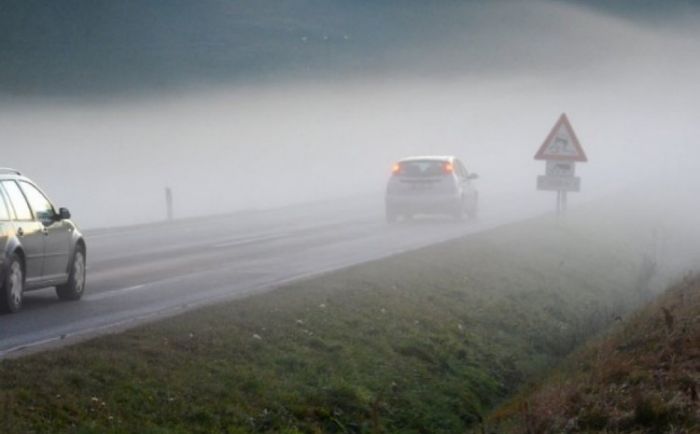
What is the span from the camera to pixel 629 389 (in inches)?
388

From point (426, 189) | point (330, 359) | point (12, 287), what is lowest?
point (426, 189)

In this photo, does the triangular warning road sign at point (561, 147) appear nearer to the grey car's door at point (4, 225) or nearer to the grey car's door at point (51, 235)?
the grey car's door at point (51, 235)

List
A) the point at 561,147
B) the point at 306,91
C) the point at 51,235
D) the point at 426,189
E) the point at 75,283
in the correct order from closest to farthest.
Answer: the point at 51,235 < the point at 75,283 < the point at 561,147 < the point at 426,189 < the point at 306,91

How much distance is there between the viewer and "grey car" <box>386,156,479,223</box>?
115 feet

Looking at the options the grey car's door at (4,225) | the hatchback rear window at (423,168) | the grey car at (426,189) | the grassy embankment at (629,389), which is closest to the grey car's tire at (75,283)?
the grey car's door at (4,225)

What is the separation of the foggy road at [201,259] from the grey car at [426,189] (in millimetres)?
441

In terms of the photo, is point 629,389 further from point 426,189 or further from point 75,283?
point 426,189

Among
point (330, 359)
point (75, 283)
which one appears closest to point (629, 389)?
point (330, 359)

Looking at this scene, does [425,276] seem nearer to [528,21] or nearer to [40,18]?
[40,18]

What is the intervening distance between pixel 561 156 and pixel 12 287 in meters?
15.7

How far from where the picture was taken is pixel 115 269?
20.9 meters

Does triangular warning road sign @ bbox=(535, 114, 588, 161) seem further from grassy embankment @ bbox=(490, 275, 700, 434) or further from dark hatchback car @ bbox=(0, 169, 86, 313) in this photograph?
grassy embankment @ bbox=(490, 275, 700, 434)

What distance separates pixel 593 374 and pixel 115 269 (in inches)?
446

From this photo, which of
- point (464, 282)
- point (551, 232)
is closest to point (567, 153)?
point (551, 232)
